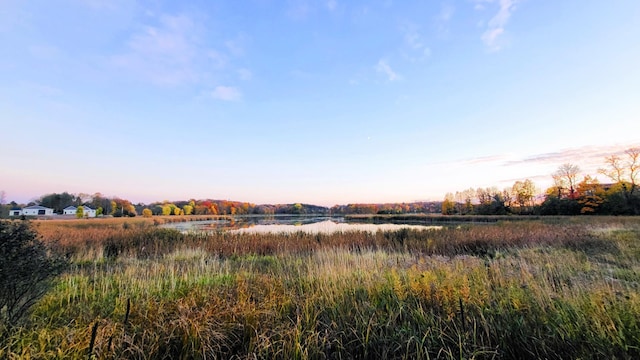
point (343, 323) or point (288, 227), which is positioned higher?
point (343, 323)

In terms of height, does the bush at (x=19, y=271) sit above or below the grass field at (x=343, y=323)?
above

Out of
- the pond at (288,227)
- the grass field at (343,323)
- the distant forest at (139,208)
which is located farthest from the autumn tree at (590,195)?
the grass field at (343,323)

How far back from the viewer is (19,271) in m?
2.63

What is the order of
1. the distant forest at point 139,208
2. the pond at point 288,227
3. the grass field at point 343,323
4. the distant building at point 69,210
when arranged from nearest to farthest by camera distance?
1. the grass field at point 343,323
2. the pond at point 288,227
3. the distant building at point 69,210
4. the distant forest at point 139,208

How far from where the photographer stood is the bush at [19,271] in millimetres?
2562

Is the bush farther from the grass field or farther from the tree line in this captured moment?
the tree line

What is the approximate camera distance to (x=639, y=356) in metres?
2.25

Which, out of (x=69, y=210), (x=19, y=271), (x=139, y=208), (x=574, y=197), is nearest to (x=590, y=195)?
(x=574, y=197)

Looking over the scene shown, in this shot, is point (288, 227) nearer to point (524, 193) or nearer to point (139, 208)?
point (524, 193)

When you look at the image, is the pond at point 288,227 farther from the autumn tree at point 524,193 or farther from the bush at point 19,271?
the autumn tree at point 524,193

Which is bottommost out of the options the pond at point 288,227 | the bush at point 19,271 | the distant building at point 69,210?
the pond at point 288,227

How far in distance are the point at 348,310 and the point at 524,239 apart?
12.0m

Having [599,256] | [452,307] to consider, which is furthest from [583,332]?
[599,256]

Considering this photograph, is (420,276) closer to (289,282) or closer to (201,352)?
(289,282)
